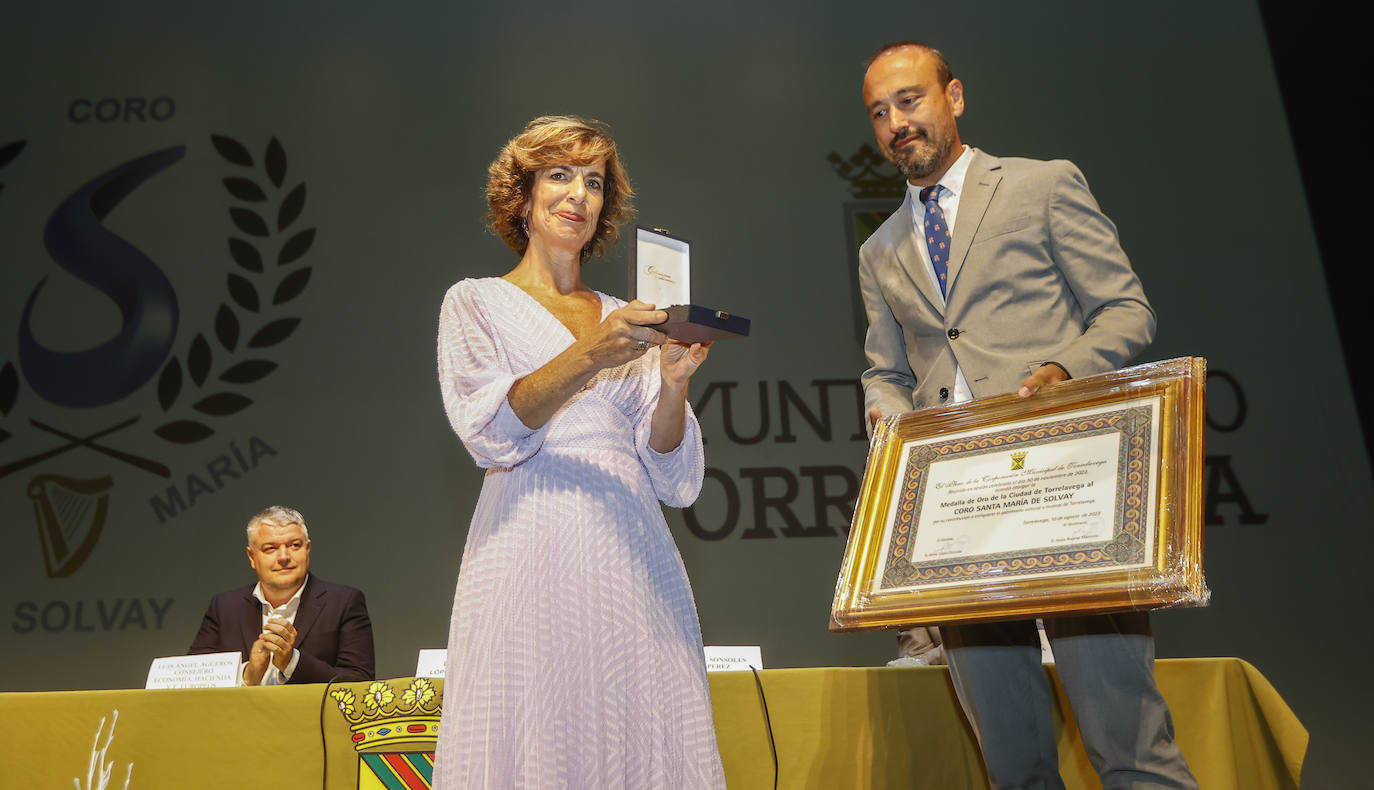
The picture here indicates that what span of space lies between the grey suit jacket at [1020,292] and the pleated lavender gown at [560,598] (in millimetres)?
565

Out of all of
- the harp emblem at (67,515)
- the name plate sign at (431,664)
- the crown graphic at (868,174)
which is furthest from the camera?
the crown graphic at (868,174)

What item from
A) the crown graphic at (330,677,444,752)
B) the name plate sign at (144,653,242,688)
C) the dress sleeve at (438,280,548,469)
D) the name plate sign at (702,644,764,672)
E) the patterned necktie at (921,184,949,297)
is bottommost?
the name plate sign at (702,644,764,672)

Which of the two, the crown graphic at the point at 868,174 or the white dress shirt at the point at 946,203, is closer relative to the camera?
the white dress shirt at the point at 946,203

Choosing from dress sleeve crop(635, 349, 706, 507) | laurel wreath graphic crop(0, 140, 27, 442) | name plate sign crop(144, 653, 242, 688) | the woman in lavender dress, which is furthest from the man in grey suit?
laurel wreath graphic crop(0, 140, 27, 442)

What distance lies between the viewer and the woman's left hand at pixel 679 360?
1748 mm

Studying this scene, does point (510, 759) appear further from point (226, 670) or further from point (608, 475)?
point (226, 670)

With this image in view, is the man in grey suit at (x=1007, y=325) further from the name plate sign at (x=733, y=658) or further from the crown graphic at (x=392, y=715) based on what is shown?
the crown graphic at (x=392, y=715)

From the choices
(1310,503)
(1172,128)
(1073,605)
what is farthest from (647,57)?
(1073,605)

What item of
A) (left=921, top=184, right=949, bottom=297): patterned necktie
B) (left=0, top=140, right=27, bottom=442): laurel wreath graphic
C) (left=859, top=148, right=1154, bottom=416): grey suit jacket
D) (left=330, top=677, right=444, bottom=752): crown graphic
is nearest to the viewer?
(left=859, top=148, right=1154, bottom=416): grey suit jacket

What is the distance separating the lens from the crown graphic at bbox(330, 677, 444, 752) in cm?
221

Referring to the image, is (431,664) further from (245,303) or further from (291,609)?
(245,303)

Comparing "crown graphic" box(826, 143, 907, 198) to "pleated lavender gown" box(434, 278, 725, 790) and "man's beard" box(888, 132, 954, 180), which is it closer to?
"man's beard" box(888, 132, 954, 180)

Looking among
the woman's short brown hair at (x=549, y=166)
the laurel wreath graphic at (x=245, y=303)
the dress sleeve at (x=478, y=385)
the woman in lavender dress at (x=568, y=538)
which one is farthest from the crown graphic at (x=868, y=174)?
the dress sleeve at (x=478, y=385)

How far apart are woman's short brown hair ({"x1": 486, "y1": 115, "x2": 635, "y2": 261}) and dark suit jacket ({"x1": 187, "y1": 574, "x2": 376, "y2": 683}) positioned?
7.58 feet
